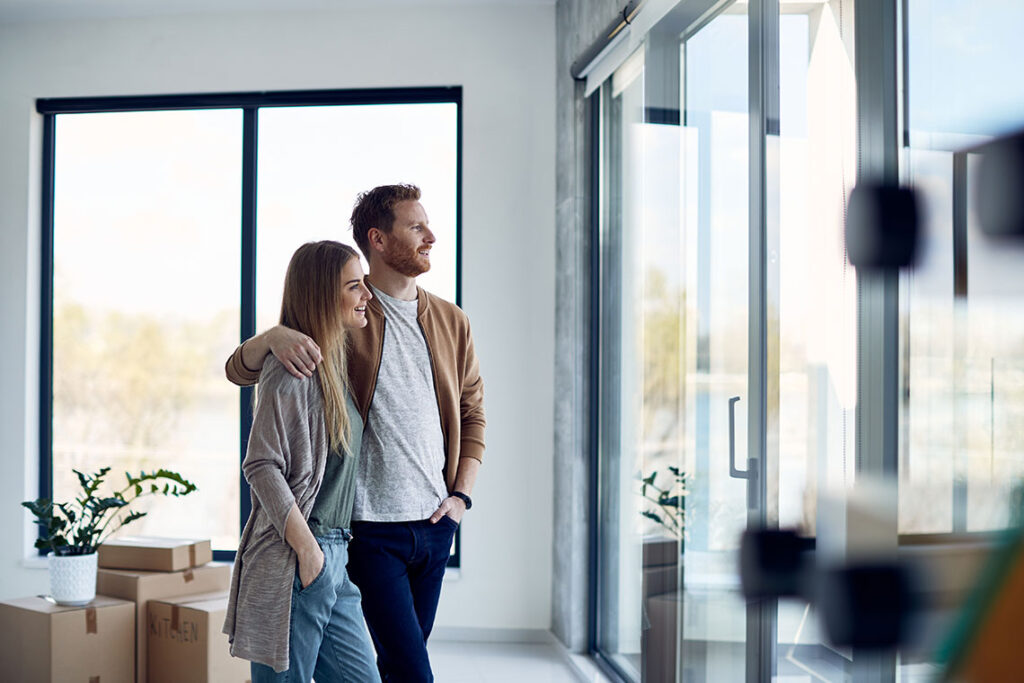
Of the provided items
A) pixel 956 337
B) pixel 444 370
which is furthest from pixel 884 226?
pixel 444 370

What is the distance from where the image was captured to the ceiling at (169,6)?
12.4 feet

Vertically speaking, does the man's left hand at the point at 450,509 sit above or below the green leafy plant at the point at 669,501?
above

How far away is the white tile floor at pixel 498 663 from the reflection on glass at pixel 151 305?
3.94 feet

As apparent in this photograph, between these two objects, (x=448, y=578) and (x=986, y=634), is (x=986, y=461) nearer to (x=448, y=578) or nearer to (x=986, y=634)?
(x=986, y=634)

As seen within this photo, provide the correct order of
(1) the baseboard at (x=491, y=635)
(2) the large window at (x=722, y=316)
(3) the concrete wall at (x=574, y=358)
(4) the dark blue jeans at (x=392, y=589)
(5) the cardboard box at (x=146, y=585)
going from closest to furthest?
(2) the large window at (x=722, y=316)
(4) the dark blue jeans at (x=392, y=589)
(5) the cardboard box at (x=146, y=585)
(3) the concrete wall at (x=574, y=358)
(1) the baseboard at (x=491, y=635)

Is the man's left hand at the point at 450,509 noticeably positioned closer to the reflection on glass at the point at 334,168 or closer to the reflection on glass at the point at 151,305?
the reflection on glass at the point at 334,168

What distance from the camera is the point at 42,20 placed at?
4.00 m

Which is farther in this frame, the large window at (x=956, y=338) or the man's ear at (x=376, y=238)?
the man's ear at (x=376, y=238)

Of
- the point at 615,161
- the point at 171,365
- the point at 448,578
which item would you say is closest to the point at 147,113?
the point at 171,365

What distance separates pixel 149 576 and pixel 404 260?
172cm

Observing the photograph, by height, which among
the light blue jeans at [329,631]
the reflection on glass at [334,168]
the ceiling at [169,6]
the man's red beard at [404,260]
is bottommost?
the light blue jeans at [329,631]

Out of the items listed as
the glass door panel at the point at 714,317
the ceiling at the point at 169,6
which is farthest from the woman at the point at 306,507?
the ceiling at the point at 169,6

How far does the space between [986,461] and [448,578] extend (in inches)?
118

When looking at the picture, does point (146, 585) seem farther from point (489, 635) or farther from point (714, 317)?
point (714, 317)
